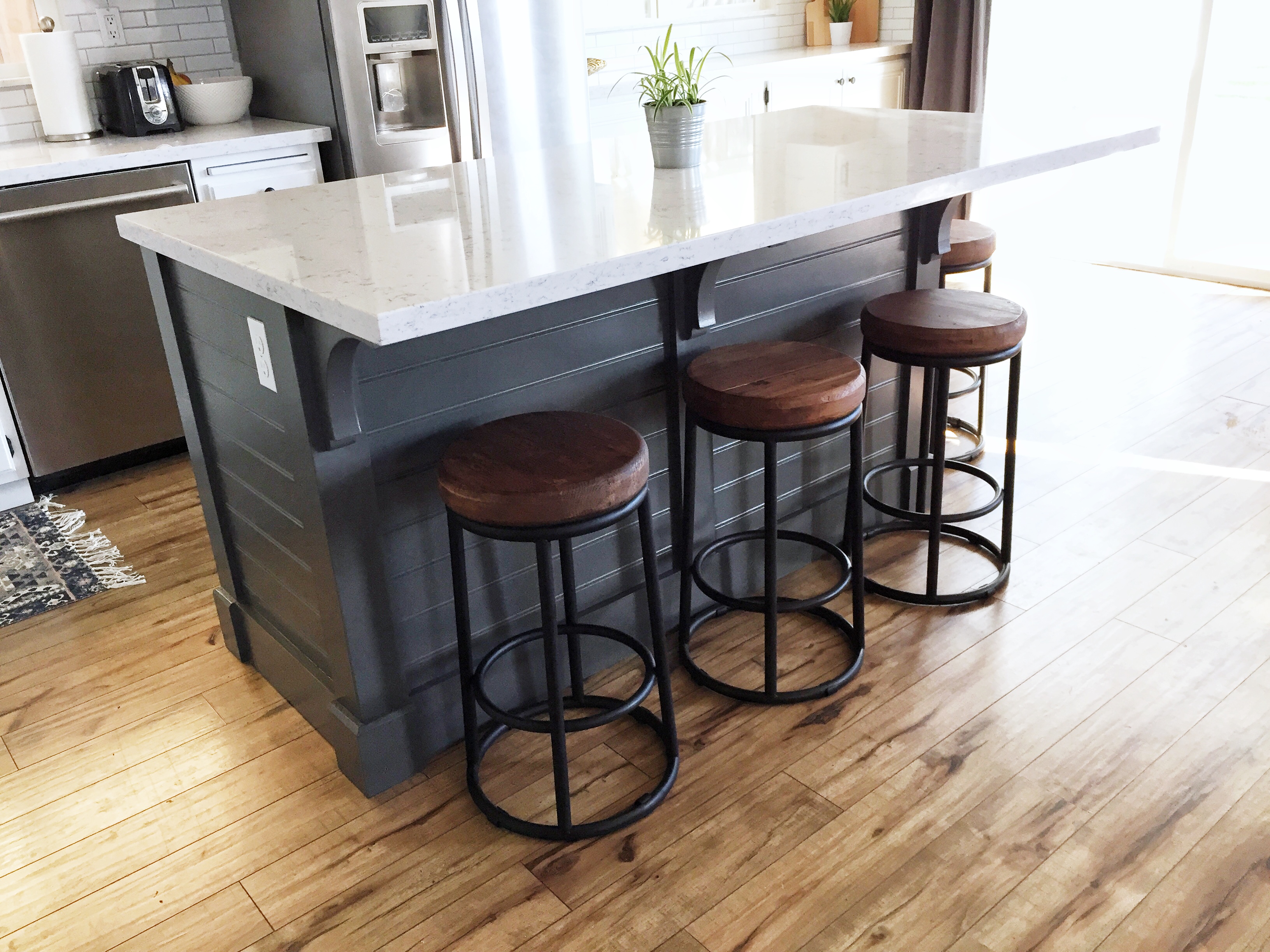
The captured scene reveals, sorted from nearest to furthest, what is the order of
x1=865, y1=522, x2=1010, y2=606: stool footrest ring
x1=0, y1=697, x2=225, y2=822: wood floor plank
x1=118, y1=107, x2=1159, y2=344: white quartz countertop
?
x1=118, y1=107, x2=1159, y2=344: white quartz countertop
x1=0, y1=697, x2=225, y2=822: wood floor plank
x1=865, y1=522, x2=1010, y2=606: stool footrest ring

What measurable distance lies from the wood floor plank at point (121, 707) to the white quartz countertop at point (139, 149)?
1645mm

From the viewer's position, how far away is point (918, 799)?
1946 millimetres

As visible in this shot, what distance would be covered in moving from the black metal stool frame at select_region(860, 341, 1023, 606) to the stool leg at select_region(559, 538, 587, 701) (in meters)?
0.85

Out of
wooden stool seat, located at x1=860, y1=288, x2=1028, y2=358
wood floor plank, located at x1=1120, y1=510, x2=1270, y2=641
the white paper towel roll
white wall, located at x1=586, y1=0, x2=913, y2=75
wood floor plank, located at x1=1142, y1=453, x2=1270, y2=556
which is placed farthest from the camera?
white wall, located at x1=586, y1=0, x2=913, y2=75

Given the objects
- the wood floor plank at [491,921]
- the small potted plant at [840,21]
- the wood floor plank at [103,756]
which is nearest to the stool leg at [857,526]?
the wood floor plank at [491,921]

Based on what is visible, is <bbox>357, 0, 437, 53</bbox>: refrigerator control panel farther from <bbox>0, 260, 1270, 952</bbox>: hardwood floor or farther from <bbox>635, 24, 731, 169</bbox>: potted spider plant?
<bbox>0, 260, 1270, 952</bbox>: hardwood floor

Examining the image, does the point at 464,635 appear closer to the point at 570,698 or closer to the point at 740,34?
the point at 570,698

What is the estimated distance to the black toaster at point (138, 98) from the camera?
3531mm

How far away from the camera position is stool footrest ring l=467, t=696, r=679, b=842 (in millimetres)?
1896

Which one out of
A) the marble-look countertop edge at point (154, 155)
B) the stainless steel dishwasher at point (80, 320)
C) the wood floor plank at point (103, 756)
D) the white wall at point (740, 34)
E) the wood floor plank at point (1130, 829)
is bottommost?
the wood floor plank at point (103, 756)

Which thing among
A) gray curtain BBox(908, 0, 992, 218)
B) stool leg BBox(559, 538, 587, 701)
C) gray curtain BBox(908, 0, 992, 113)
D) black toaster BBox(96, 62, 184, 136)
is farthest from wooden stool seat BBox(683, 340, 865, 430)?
gray curtain BBox(908, 0, 992, 113)

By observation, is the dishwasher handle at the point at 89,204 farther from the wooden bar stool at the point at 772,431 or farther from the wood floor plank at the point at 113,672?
the wooden bar stool at the point at 772,431

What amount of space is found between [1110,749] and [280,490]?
1.71 metres

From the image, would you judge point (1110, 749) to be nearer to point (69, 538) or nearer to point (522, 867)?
point (522, 867)
